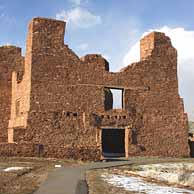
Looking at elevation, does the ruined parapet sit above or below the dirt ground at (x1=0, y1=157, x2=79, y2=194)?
above

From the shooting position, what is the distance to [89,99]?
29.9m

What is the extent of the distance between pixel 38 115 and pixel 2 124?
18.7 ft

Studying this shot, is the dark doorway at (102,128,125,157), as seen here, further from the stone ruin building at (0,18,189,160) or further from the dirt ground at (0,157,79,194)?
the dirt ground at (0,157,79,194)

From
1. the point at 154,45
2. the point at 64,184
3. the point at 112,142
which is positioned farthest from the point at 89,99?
the point at 64,184

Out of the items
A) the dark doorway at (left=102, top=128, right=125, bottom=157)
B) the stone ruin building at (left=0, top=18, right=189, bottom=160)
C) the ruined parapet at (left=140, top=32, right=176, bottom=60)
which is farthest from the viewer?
the dark doorway at (left=102, top=128, right=125, bottom=157)

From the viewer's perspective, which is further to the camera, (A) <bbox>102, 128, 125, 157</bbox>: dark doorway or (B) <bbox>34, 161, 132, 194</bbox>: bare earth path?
(A) <bbox>102, 128, 125, 157</bbox>: dark doorway

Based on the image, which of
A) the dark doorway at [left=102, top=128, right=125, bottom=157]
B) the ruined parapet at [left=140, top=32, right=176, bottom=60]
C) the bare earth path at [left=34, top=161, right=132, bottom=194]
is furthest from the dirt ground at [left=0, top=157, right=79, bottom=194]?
the dark doorway at [left=102, top=128, right=125, bottom=157]

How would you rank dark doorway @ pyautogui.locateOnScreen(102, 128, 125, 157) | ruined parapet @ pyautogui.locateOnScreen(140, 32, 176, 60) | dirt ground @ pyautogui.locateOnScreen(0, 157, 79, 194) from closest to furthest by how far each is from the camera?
1. dirt ground @ pyautogui.locateOnScreen(0, 157, 79, 194)
2. ruined parapet @ pyautogui.locateOnScreen(140, 32, 176, 60)
3. dark doorway @ pyautogui.locateOnScreen(102, 128, 125, 157)

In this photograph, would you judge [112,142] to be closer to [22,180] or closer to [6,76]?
[6,76]

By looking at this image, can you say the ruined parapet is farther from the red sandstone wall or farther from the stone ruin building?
the red sandstone wall

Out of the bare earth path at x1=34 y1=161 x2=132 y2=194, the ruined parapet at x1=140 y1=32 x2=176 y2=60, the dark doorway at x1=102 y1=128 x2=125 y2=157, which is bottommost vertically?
the bare earth path at x1=34 y1=161 x2=132 y2=194

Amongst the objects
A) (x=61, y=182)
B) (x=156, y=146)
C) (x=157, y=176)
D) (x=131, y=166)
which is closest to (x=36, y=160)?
(x=131, y=166)

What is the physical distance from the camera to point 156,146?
101ft

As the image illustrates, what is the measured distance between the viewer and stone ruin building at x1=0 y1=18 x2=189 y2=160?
28.8 metres
